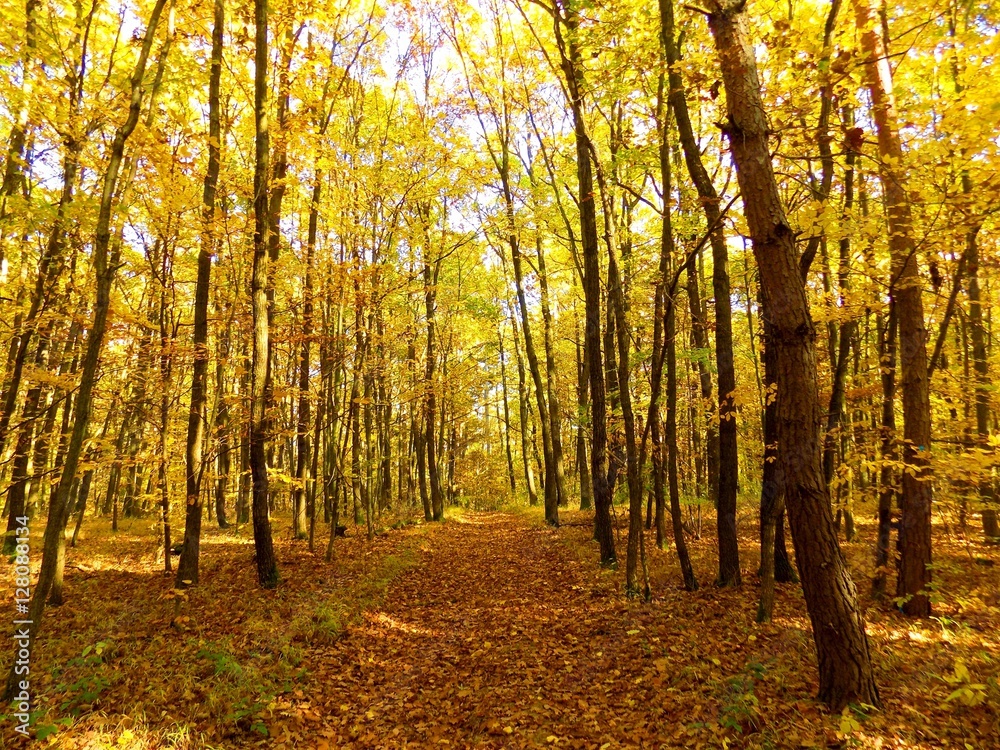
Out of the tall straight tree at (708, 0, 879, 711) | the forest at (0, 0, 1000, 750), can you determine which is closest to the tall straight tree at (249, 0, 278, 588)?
the forest at (0, 0, 1000, 750)

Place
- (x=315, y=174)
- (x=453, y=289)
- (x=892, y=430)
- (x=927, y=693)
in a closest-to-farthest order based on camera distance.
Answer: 1. (x=927, y=693)
2. (x=892, y=430)
3. (x=315, y=174)
4. (x=453, y=289)

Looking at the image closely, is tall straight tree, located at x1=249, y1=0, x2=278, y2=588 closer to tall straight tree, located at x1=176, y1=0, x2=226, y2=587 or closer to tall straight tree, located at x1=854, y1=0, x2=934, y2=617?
tall straight tree, located at x1=176, y1=0, x2=226, y2=587

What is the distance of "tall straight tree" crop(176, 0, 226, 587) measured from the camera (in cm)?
962

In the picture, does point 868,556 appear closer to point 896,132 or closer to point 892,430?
point 892,430

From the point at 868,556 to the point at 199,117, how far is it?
19309 mm

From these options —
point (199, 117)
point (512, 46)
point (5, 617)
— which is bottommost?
point (5, 617)

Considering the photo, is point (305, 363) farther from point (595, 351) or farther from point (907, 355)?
point (907, 355)

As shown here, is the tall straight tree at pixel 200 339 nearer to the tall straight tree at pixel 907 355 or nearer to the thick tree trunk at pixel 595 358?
the thick tree trunk at pixel 595 358

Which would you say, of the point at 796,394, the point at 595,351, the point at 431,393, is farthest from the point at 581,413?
the point at 796,394

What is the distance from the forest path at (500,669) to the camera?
5223 millimetres

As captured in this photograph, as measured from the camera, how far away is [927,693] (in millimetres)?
4520

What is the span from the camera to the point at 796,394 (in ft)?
14.6

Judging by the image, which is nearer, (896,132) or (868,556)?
(896,132)

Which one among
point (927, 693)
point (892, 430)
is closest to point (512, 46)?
point (892, 430)
